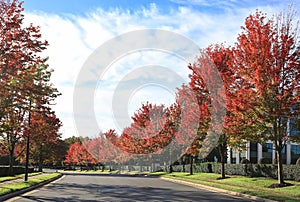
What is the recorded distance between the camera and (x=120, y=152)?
7331cm

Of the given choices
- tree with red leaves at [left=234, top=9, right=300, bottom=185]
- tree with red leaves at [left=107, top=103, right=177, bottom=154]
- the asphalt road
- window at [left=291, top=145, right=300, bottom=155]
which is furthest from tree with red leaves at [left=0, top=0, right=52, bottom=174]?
window at [left=291, top=145, right=300, bottom=155]

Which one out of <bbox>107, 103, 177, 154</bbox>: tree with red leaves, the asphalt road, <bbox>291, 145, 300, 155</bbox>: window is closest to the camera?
the asphalt road

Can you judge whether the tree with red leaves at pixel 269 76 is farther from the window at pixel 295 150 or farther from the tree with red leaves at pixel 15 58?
the window at pixel 295 150

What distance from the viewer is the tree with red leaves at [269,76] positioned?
2219 centimetres

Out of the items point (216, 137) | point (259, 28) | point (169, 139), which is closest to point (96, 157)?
point (169, 139)

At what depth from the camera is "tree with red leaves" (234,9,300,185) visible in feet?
72.8

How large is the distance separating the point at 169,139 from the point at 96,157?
3409cm

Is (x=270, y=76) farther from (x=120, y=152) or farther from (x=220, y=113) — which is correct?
(x=120, y=152)

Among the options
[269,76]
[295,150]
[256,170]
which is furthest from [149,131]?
[269,76]

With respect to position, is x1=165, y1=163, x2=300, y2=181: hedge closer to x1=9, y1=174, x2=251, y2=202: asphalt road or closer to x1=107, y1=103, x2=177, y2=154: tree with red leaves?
x1=9, y1=174, x2=251, y2=202: asphalt road

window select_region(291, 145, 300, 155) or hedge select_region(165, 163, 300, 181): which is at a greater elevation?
window select_region(291, 145, 300, 155)

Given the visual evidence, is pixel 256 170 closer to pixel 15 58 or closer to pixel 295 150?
pixel 15 58

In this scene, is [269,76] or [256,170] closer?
[269,76]

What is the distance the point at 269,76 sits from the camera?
22.7 m
